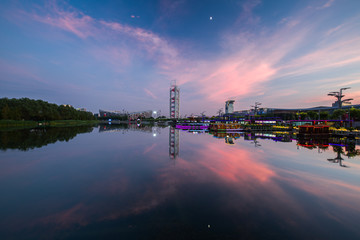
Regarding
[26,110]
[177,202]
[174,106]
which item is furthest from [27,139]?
[174,106]

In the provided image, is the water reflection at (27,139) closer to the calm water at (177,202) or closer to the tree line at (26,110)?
the calm water at (177,202)

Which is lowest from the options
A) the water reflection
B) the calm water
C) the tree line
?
the calm water

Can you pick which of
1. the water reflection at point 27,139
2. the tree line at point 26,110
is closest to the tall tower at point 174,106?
the tree line at point 26,110

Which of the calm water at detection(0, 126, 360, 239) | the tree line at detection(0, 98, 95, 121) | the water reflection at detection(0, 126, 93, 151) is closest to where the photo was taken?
the calm water at detection(0, 126, 360, 239)

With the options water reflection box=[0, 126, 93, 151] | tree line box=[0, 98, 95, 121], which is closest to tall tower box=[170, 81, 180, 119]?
tree line box=[0, 98, 95, 121]

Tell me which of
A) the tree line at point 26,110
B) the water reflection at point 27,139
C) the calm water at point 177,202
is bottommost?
the calm water at point 177,202

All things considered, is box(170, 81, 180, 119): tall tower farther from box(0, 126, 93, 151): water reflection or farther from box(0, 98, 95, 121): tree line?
box(0, 126, 93, 151): water reflection

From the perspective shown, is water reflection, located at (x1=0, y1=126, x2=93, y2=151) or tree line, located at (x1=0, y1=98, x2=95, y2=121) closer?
water reflection, located at (x1=0, y1=126, x2=93, y2=151)

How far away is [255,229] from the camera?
5410mm

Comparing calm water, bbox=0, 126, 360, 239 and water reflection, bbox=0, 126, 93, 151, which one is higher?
water reflection, bbox=0, 126, 93, 151

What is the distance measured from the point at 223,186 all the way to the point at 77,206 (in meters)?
7.43

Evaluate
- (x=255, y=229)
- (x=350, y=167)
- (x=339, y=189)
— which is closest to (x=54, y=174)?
(x=255, y=229)

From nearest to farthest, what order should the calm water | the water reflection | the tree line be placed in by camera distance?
the calm water
the water reflection
the tree line

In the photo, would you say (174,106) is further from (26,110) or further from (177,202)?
(177,202)
